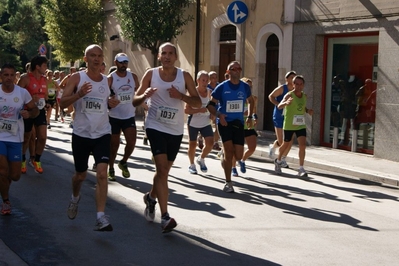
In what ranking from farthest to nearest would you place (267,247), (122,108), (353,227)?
(122,108), (353,227), (267,247)

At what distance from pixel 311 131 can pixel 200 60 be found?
699 cm

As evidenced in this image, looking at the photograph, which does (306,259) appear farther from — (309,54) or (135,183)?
(309,54)

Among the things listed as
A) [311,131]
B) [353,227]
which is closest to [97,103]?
[353,227]

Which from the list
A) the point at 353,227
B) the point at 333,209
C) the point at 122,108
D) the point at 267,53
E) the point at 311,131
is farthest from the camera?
the point at 267,53

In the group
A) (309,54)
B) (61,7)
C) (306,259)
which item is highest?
(61,7)

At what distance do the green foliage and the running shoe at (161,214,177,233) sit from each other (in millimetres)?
17676

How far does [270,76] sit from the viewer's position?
21.7m

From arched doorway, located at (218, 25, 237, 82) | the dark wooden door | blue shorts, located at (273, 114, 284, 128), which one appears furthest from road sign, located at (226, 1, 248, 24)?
blue shorts, located at (273, 114, 284, 128)

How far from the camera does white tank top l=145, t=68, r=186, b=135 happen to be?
26.1 ft

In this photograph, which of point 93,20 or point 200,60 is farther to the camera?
point 93,20

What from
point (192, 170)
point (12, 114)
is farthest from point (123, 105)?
point (12, 114)

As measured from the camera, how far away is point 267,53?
2175 cm

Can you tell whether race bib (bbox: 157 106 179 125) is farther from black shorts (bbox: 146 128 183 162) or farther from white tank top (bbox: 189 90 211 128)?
white tank top (bbox: 189 90 211 128)

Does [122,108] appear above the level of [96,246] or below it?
above
